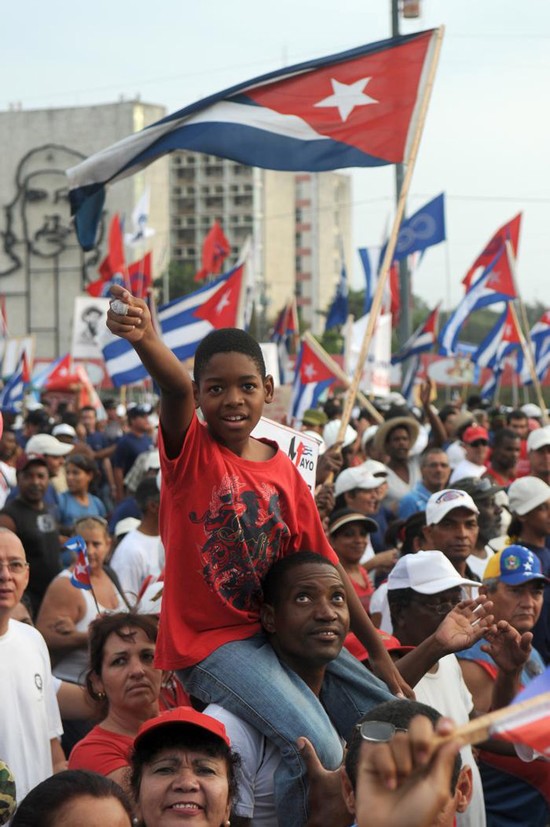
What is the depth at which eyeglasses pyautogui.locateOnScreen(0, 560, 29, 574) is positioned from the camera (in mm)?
5031

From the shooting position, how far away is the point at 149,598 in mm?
5879

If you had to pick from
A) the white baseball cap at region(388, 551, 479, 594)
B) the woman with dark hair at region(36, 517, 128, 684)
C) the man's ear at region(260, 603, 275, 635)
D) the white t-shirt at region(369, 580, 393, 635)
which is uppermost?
the man's ear at region(260, 603, 275, 635)

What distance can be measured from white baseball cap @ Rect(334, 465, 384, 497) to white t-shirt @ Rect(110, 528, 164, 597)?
1.51 meters

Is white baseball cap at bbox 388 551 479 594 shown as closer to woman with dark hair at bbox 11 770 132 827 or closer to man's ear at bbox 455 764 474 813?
man's ear at bbox 455 764 474 813

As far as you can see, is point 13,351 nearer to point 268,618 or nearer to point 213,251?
point 213,251

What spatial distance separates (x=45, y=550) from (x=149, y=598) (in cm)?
271

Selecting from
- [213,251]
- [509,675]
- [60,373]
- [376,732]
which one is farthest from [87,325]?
[376,732]

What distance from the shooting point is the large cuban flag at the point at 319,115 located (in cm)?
694

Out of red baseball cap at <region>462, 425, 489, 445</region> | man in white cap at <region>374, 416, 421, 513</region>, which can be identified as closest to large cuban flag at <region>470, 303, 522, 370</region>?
red baseball cap at <region>462, 425, 489, 445</region>

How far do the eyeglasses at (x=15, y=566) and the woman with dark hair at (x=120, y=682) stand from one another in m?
0.35

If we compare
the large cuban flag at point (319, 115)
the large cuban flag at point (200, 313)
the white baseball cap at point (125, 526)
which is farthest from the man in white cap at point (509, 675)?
the large cuban flag at point (200, 313)

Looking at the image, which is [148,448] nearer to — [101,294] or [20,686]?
[20,686]

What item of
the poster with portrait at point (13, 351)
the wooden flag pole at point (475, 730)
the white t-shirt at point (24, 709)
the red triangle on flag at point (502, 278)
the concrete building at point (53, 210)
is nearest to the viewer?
the wooden flag pole at point (475, 730)

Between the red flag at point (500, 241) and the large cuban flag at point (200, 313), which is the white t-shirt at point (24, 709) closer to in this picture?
Answer: the large cuban flag at point (200, 313)
